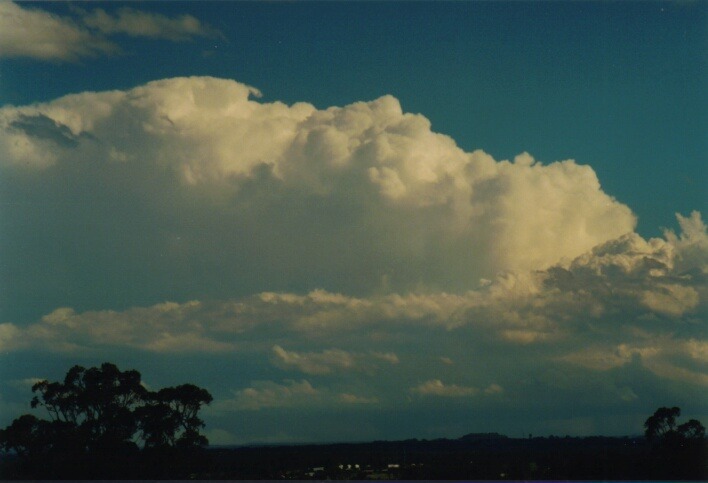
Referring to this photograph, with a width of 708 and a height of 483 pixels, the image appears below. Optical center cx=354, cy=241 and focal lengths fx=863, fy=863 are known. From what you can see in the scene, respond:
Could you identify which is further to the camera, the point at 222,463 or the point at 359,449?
the point at 359,449

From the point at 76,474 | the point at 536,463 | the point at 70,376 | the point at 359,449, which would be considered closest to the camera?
the point at 76,474

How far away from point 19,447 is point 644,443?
62586 mm

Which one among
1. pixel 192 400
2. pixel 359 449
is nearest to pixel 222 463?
pixel 192 400

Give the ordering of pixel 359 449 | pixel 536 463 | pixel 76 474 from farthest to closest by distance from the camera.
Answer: pixel 359 449
pixel 536 463
pixel 76 474

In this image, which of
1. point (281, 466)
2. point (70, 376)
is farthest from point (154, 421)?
point (281, 466)

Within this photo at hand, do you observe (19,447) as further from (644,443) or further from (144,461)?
(644,443)

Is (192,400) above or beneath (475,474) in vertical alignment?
above

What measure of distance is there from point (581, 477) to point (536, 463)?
7.86 m

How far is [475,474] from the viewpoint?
8062 centimetres

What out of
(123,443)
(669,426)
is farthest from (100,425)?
(669,426)

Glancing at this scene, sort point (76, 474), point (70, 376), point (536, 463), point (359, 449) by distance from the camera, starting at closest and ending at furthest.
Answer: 1. point (76, 474)
2. point (70, 376)
3. point (536, 463)
4. point (359, 449)

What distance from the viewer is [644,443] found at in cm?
9106

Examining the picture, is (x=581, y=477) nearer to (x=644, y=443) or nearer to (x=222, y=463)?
(x=644, y=443)

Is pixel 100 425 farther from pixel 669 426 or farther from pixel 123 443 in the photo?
pixel 669 426
